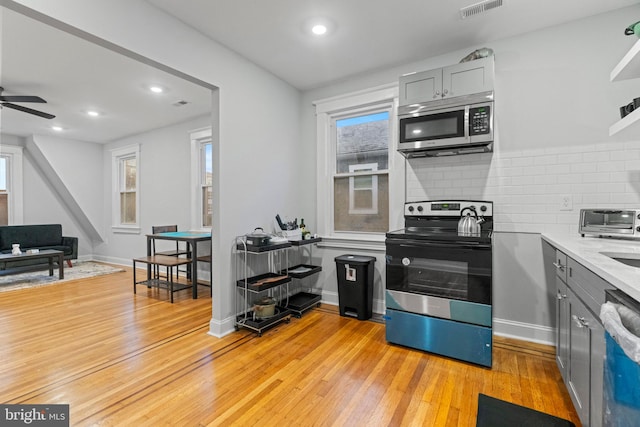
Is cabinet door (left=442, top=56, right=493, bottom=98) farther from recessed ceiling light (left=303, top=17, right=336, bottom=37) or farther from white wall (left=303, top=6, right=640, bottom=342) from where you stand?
recessed ceiling light (left=303, top=17, right=336, bottom=37)

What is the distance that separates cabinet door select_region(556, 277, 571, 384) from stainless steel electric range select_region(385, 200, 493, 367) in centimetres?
40

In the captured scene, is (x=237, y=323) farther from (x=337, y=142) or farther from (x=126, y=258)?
(x=126, y=258)

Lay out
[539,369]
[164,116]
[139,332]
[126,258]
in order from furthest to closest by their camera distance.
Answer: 1. [126,258]
2. [164,116]
3. [139,332]
4. [539,369]

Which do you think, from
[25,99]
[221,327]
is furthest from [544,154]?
[25,99]

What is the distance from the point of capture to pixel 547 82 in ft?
8.29

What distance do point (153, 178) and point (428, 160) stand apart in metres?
5.08

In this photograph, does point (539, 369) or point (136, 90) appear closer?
point (539, 369)

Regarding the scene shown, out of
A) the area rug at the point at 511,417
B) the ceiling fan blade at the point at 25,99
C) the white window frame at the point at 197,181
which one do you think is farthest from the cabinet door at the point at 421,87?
the ceiling fan blade at the point at 25,99

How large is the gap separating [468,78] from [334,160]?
1690mm

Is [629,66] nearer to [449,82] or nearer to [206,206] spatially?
[449,82]

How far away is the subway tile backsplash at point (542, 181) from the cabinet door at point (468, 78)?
2.04 feet

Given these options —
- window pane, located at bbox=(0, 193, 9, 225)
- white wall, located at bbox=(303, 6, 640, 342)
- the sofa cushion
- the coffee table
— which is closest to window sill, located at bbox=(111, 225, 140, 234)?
the sofa cushion

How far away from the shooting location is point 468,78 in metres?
2.52

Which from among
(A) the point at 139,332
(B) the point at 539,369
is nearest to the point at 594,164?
(B) the point at 539,369
